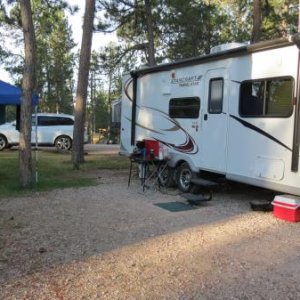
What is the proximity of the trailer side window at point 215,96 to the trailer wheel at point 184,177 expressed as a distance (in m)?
1.42

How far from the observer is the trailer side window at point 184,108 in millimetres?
9625

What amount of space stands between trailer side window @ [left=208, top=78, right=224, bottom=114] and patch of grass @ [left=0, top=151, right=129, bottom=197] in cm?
345

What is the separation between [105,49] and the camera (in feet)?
82.1

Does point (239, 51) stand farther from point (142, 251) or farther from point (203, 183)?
point (142, 251)

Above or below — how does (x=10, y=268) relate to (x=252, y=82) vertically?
below

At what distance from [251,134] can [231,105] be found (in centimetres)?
74

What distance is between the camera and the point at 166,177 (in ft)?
34.9

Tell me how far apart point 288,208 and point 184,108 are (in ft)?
11.6

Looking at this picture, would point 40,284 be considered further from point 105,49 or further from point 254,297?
point 105,49

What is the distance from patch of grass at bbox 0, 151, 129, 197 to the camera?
10227 millimetres

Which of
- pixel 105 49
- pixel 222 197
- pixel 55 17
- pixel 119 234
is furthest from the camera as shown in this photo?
pixel 105 49

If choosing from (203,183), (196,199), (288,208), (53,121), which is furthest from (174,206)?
(53,121)

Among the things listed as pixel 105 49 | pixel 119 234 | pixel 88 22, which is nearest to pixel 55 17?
pixel 88 22

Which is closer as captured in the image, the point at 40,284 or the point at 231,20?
the point at 40,284
